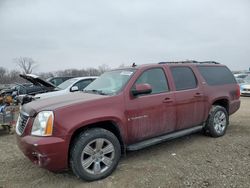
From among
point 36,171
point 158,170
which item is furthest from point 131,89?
point 36,171

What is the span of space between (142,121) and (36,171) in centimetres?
202

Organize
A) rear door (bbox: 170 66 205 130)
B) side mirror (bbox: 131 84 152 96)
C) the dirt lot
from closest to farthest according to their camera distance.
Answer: the dirt lot < side mirror (bbox: 131 84 152 96) < rear door (bbox: 170 66 205 130)

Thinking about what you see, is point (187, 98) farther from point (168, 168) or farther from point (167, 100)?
point (168, 168)

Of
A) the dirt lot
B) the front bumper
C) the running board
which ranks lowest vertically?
the dirt lot

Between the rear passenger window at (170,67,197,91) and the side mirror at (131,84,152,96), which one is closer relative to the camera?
the side mirror at (131,84,152,96)

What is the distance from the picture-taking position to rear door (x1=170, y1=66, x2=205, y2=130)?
15.2 ft

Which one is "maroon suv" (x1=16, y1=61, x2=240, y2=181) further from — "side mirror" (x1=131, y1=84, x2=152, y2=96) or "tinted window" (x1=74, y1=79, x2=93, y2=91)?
"tinted window" (x1=74, y1=79, x2=93, y2=91)

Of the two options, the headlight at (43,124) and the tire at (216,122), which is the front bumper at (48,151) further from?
the tire at (216,122)

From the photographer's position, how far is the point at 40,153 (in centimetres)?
316

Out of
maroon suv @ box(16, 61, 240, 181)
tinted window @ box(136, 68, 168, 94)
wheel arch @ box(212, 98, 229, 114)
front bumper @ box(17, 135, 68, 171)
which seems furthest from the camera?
wheel arch @ box(212, 98, 229, 114)

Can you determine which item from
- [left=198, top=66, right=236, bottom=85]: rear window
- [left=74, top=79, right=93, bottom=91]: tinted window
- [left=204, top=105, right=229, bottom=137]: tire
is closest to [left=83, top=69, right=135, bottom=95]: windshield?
[left=198, top=66, right=236, bottom=85]: rear window

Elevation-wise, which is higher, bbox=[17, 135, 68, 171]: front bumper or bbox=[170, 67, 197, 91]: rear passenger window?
bbox=[170, 67, 197, 91]: rear passenger window

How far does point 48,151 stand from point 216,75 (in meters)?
4.34

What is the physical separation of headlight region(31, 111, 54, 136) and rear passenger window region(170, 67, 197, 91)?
8.54 ft
